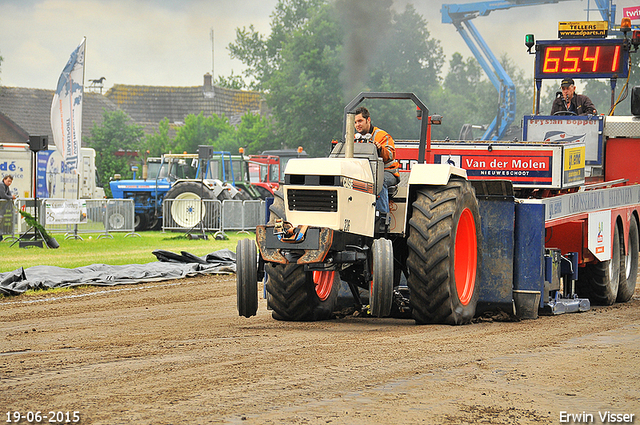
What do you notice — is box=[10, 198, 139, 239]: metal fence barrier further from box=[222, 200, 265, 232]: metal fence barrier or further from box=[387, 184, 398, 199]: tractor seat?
box=[387, 184, 398, 199]: tractor seat

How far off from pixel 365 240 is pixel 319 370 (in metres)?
2.43

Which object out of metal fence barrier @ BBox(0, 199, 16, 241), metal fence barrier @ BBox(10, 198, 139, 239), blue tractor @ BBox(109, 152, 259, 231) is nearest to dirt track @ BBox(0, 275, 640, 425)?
metal fence barrier @ BBox(10, 198, 139, 239)

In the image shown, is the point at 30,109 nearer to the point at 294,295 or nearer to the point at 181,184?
the point at 181,184

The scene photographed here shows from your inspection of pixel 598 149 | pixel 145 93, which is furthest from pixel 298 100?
pixel 598 149

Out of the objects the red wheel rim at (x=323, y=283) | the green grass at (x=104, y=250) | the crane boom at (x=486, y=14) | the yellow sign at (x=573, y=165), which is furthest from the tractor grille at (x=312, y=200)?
the crane boom at (x=486, y=14)

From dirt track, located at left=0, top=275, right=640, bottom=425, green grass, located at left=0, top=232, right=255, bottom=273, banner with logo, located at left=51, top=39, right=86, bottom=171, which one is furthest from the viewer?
banner with logo, located at left=51, top=39, right=86, bottom=171

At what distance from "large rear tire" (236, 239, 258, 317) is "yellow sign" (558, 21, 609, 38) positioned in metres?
8.76

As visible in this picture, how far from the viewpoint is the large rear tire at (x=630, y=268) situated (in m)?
11.7

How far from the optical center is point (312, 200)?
25.3 ft

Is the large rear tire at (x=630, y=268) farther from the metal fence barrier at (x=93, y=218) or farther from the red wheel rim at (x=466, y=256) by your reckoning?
the metal fence barrier at (x=93, y=218)

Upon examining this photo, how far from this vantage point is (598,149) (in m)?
12.7

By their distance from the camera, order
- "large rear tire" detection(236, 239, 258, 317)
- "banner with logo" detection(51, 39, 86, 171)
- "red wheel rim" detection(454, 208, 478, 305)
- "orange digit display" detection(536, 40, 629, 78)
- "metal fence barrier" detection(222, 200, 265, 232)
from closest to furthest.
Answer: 1. "large rear tire" detection(236, 239, 258, 317)
2. "red wheel rim" detection(454, 208, 478, 305)
3. "orange digit display" detection(536, 40, 629, 78)
4. "banner with logo" detection(51, 39, 86, 171)
5. "metal fence barrier" detection(222, 200, 265, 232)

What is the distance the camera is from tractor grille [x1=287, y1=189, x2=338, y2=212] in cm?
763

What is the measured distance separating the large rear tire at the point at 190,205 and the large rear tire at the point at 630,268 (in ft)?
51.0
